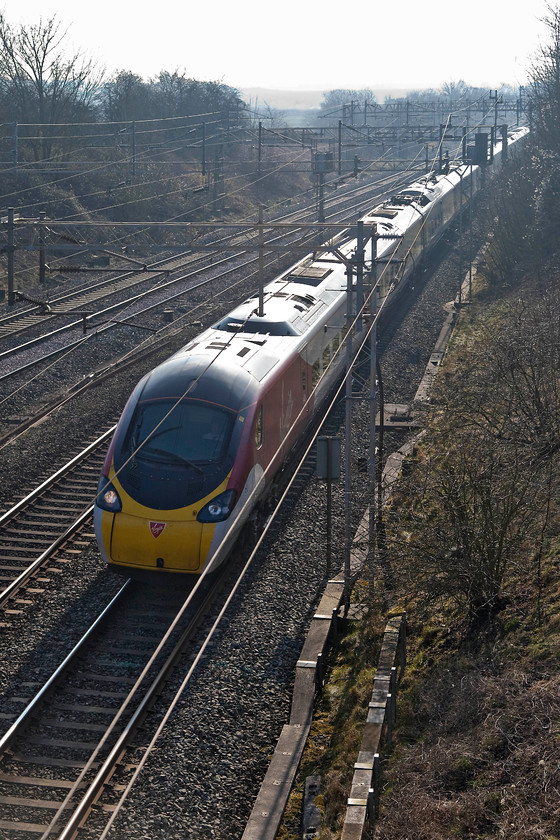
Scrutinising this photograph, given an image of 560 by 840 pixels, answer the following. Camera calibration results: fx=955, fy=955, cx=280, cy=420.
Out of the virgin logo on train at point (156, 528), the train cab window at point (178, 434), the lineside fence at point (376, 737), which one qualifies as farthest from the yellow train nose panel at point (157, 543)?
the lineside fence at point (376, 737)

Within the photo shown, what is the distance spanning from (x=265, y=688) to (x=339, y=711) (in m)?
0.83

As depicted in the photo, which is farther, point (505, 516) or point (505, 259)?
point (505, 259)

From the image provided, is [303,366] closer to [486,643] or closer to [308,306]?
[308,306]

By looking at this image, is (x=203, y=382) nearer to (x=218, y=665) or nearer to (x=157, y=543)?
(x=157, y=543)

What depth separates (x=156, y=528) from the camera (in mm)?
11688

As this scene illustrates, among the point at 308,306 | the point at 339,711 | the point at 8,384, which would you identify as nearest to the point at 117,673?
the point at 339,711

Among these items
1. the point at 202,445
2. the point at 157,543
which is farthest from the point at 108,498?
the point at 202,445

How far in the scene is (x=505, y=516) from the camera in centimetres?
1052

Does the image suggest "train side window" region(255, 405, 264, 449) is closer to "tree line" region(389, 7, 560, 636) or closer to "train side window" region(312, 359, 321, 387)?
"tree line" region(389, 7, 560, 636)

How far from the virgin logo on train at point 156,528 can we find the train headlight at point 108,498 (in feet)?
1.68

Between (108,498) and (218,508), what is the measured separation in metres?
1.42

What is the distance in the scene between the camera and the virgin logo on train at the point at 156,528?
11.7m

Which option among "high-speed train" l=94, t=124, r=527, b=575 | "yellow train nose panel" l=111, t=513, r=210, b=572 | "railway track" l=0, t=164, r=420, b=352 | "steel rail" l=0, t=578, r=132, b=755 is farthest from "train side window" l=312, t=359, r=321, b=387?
"steel rail" l=0, t=578, r=132, b=755

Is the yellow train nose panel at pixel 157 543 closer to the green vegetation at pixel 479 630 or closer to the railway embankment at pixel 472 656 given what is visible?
the railway embankment at pixel 472 656
